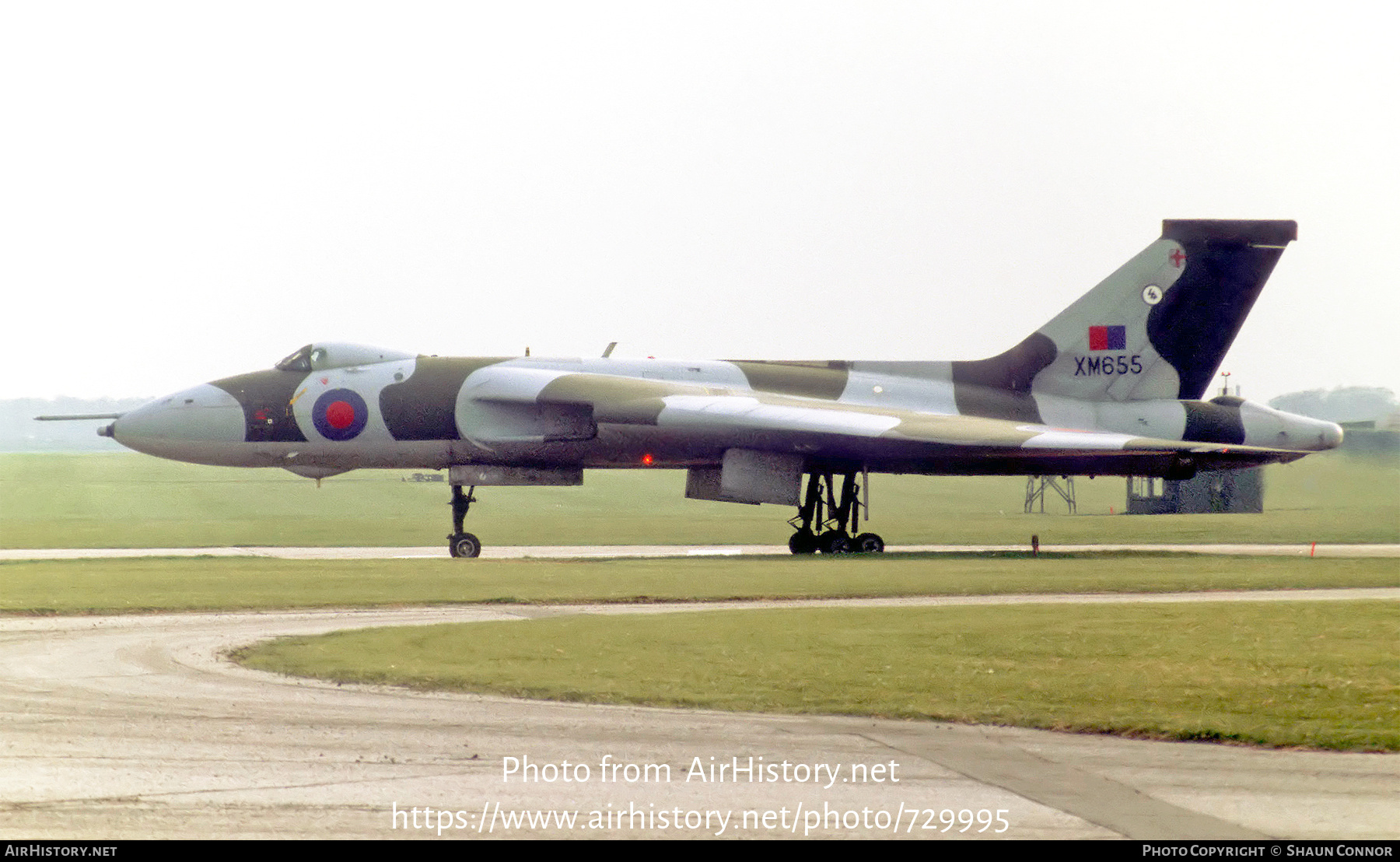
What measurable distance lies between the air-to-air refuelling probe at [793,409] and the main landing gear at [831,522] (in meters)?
0.05

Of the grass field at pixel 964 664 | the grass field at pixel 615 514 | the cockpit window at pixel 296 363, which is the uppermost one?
the cockpit window at pixel 296 363

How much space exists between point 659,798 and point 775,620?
27.0 ft

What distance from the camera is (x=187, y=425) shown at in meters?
29.8

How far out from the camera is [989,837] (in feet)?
22.4

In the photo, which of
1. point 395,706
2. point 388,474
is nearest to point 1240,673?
point 395,706

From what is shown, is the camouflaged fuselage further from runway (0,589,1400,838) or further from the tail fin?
runway (0,589,1400,838)

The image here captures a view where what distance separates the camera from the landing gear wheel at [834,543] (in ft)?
95.9

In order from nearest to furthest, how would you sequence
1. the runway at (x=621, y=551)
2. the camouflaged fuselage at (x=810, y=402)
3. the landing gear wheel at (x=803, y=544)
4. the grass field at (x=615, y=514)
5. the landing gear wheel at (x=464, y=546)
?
the landing gear wheel at (x=464, y=546), the camouflaged fuselage at (x=810, y=402), the runway at (x=621, y=551), the landing gear wheel at (x=803, y=544), the grass field at (x=615, y=514)

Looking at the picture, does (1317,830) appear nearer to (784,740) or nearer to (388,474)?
(784,740)

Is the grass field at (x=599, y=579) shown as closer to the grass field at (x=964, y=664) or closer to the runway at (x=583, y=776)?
the grass field at (x=964, y=664)

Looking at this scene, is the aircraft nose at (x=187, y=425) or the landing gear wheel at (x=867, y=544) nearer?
the landing gear wheel at (x=867, y=544)

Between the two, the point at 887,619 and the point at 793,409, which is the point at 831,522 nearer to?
the point at 793,409

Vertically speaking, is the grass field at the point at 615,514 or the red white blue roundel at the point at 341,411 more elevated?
the red white blue roundel at the point at 341,411

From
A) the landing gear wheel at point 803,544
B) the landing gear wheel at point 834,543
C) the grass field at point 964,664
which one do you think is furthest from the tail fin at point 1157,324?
the grass field at point 964,664
